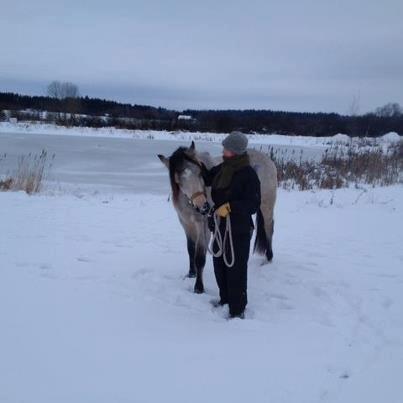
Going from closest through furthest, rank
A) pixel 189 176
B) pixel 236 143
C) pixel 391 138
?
pixel 236 143 → pixel 189 176 → pixel 391 138

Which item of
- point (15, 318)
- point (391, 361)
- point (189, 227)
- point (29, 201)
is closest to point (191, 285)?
point (189, 227)

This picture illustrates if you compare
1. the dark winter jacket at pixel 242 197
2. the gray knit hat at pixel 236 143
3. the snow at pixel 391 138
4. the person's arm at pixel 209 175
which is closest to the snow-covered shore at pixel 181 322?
the dark winter jacket at pixel 242 197

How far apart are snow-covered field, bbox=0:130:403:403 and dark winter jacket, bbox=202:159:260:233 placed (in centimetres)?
92

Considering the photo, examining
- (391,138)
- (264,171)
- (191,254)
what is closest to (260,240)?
(264,171)

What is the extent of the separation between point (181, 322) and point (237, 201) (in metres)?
1.23

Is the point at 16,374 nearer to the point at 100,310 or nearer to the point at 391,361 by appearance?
the point at 100,310

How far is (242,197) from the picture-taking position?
390cm

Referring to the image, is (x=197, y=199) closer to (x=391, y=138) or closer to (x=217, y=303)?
(x=217, y=303)

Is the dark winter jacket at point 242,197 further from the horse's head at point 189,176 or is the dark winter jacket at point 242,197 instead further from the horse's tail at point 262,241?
the horse's tail at point 262,241

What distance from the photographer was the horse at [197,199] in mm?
3998

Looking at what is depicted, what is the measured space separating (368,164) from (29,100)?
81.0 metres

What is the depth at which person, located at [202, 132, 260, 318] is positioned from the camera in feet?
12.7

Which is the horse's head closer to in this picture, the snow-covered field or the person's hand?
the person's hand

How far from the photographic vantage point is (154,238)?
6.80 m
